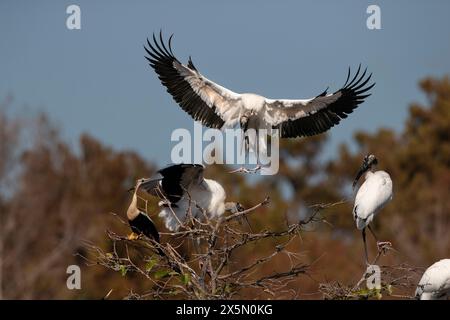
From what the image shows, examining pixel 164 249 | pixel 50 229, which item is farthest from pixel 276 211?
pixel 164 249

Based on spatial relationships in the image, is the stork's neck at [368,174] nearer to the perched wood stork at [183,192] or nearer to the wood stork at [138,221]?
the perched wood stork at [183,192]

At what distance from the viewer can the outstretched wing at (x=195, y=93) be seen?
977cm

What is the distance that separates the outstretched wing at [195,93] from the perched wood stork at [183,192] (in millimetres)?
1347

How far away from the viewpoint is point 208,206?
8.65 meters

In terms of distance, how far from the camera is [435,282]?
26.6ft

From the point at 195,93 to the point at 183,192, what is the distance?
1739mm

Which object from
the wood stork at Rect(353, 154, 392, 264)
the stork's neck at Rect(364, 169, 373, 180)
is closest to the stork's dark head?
the stork's neck at Rect(364, 169, 373, 180)

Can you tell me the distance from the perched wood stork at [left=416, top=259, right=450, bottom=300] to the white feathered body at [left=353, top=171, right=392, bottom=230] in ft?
2.11

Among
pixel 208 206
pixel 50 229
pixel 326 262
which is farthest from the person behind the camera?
pixel 50 229

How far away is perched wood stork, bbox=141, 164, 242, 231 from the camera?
27.0 feet

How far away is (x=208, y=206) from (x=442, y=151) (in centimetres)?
1989

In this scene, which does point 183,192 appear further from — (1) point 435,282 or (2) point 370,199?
(1) point 435,282

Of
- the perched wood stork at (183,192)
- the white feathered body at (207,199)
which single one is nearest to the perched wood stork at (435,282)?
the perched wood stork at (183,192)
